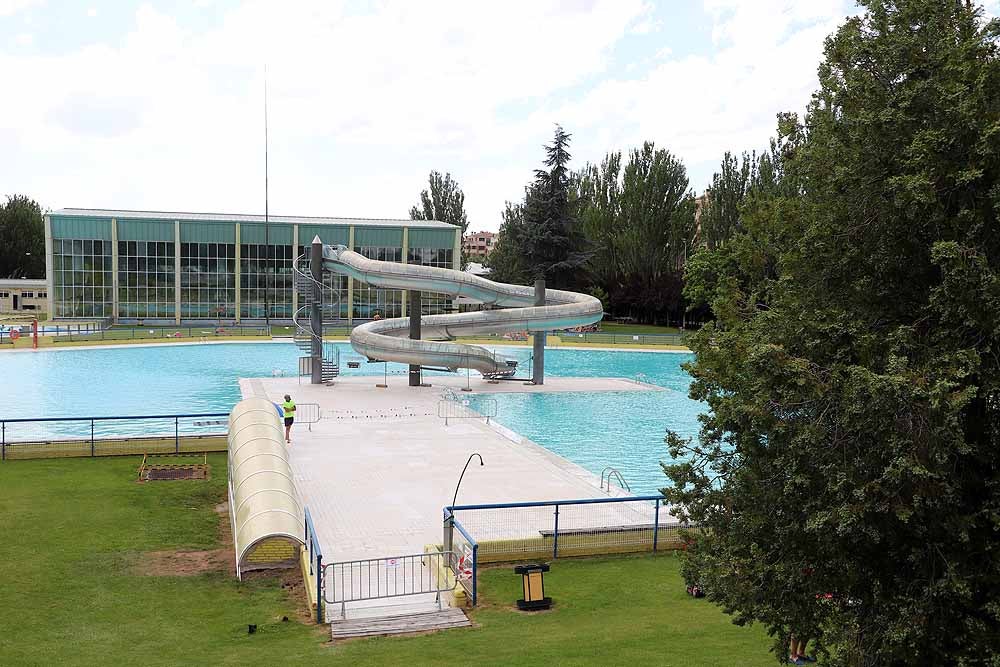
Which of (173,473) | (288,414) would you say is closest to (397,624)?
(173,473)

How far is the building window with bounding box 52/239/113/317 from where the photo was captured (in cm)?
6353

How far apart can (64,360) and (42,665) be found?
37818 millimetres

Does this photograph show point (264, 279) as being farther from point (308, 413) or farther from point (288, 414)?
point (288, 414)

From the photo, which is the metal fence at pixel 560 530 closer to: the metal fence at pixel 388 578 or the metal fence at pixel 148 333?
the metal fence at pixel 388 578

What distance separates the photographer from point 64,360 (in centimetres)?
4338

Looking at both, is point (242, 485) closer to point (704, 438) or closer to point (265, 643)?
point (265, 643)

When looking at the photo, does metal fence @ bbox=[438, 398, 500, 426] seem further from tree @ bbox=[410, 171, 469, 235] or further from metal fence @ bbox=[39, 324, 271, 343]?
tree @ bbox=[410, 171, 469, 235]

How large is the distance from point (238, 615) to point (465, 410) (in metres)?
17.9

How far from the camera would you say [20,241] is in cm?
9169

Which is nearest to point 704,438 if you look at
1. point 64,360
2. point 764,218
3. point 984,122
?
point 764,218

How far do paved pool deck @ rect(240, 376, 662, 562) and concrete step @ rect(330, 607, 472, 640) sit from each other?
9.02ft

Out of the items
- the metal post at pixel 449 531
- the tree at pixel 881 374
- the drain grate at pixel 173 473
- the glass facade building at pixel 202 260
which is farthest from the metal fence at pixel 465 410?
the glass facade building at pixel 202 260

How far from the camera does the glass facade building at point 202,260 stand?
63.9 m

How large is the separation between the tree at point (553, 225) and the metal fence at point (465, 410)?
3593 centimetres
